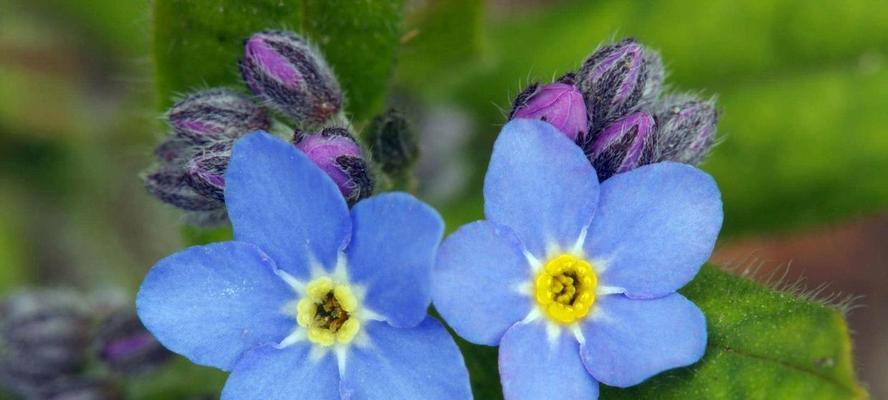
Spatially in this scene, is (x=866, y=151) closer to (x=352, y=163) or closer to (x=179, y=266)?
(x=352, y=163)

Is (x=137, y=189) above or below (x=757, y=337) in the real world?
above

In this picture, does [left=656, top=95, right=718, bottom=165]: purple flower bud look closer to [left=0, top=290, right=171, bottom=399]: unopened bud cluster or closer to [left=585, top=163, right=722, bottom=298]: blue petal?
[left=585, top=163, right=722, bottom=298]: blue petal

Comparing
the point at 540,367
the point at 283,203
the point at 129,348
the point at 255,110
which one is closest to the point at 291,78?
the point at 255,110

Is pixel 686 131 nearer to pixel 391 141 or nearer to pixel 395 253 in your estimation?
pixel 391 141


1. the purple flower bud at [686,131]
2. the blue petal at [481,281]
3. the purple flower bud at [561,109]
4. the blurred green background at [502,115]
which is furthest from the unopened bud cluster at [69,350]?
the purple flower bud at [686,131]

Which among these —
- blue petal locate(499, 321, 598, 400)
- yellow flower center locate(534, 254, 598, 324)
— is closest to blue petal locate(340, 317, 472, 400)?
blue petal locate(499, 321, 598, 400)

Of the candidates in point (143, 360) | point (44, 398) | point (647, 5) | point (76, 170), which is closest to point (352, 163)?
point (143, 360)
